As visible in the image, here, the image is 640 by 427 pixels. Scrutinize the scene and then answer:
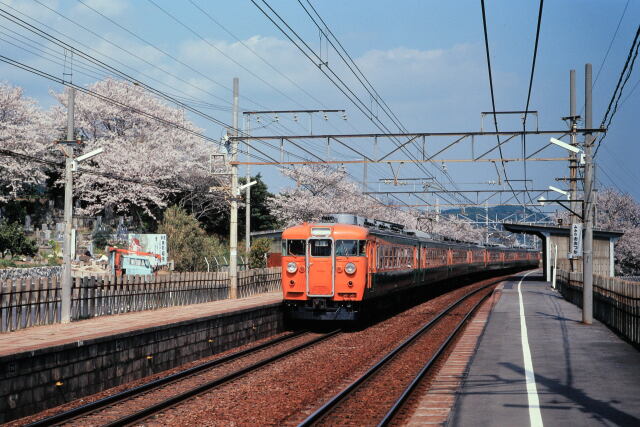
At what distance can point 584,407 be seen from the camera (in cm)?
919

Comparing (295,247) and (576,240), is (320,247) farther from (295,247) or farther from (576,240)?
(576,240)

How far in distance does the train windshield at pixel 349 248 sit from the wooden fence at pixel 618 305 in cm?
628

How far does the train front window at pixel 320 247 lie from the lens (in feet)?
66.4

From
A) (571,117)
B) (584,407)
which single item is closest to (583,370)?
(584,407)

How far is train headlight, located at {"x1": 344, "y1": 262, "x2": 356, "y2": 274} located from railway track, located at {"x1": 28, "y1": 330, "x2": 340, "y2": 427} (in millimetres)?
3511

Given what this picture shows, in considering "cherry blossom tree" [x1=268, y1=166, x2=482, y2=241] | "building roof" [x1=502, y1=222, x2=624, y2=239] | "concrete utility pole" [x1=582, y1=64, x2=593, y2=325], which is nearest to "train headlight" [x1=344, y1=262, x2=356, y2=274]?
"concrete utility pole" [x1=582, y1=64, x2=593, y2=325]

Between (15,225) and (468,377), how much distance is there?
3215cm

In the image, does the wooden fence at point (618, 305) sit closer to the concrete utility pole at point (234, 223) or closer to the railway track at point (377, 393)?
the railway track at point (377, 393)

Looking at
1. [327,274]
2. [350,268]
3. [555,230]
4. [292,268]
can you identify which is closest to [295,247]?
[292,268]

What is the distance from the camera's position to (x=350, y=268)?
19938 millimetres

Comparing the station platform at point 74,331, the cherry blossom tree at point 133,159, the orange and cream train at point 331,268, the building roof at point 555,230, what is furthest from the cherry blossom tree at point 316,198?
the station platform at point 74,331

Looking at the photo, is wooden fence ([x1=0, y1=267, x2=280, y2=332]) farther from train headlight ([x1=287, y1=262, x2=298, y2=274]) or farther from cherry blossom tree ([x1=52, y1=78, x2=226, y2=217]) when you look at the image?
cherry blossom tree ([x1=52, y1=78, x2=226, y2=217])

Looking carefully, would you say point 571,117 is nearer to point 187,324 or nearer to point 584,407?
point 187,324

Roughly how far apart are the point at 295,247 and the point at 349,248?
1.48m
